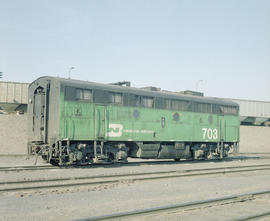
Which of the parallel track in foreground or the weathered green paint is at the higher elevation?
the weathered green paint

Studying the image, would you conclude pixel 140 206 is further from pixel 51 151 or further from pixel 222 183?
pixel 51 151

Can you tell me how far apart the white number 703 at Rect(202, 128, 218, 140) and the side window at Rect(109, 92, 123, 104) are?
7.15 m

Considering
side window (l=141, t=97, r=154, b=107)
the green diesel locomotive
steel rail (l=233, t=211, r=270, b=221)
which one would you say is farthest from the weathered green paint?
steel rail (l=233, t=211, r=270, b=221)

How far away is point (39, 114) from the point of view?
17.5 meters

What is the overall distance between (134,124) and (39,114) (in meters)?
5.28

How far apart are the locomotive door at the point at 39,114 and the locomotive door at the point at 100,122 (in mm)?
2762

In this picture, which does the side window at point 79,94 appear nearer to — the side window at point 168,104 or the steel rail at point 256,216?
the side window at point 168,104

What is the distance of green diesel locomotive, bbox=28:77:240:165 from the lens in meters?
16.6

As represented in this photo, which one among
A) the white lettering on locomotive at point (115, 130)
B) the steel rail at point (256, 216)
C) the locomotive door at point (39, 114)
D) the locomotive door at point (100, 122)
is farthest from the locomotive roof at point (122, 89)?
the steel rail at point (256, 216)

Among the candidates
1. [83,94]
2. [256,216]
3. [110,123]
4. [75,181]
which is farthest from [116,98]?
[256,216]

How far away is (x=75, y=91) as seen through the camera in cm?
1689

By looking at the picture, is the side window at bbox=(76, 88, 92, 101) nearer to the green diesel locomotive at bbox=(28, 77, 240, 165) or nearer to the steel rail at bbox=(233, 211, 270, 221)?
the green diesel locomotive at bbox=(28, 77, 240, 165)

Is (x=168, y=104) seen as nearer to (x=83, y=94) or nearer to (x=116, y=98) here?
(x=116, y=98)

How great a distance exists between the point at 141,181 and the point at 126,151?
5425mm
